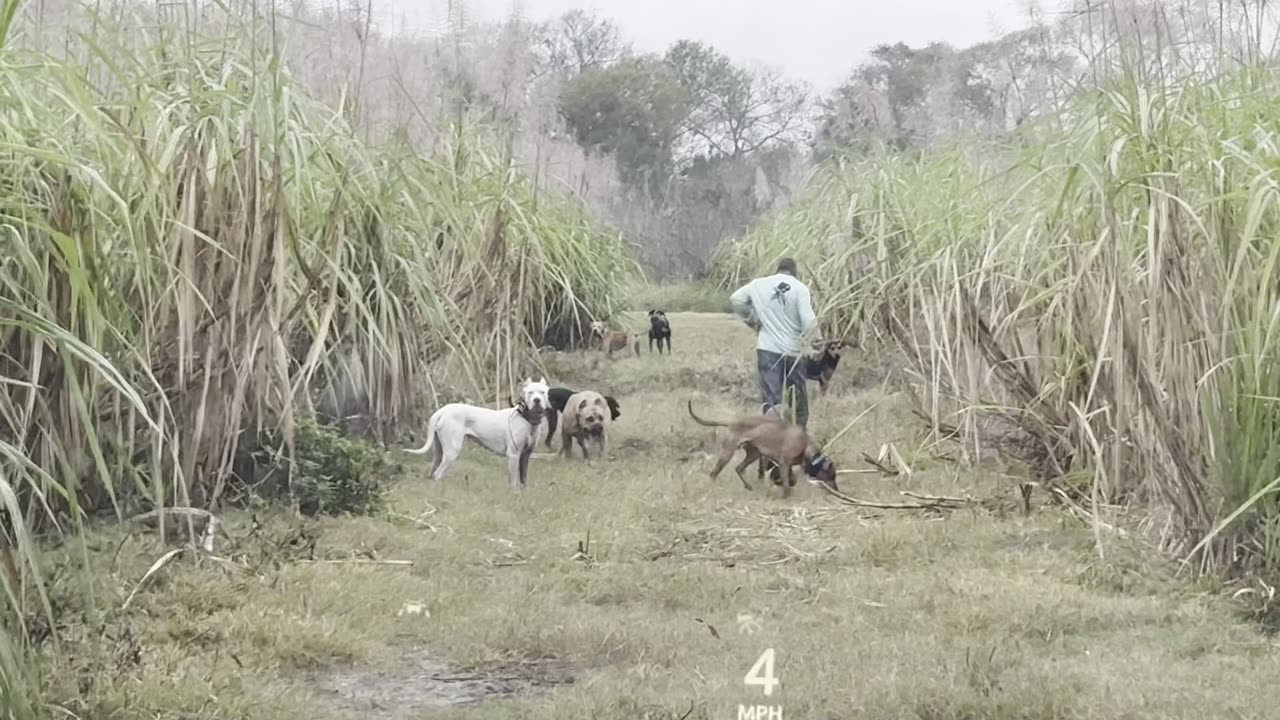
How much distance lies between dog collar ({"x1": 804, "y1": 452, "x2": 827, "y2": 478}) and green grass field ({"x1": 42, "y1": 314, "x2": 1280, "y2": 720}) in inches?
6.4

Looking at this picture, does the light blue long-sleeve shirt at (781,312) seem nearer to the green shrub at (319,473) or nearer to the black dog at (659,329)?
the black dog at (659,329)

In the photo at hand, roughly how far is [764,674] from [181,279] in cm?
147

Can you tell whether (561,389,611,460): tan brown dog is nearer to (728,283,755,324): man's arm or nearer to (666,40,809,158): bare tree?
(728,283,755,324): man's arm

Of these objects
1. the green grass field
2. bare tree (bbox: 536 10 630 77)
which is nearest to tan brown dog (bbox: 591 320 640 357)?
bare tree (bbox: 536 10 630 77)

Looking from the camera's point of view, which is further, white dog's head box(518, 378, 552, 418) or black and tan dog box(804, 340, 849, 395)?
black and tan dog box(804, 340, 849, 395)

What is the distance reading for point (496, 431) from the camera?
4.20 m

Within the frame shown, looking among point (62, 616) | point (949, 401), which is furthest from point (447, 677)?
point (949, 401)

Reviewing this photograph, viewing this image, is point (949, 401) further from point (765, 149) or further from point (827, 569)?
point (765, 149)

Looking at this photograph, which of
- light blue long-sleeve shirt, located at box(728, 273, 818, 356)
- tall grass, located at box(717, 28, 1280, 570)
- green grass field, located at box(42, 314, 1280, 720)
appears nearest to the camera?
green grass field, located at box(42, 314, 1280, 720)

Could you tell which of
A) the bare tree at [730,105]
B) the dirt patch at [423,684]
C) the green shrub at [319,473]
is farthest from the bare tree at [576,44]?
the dirt patch at [423,684]

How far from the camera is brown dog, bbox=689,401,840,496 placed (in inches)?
163

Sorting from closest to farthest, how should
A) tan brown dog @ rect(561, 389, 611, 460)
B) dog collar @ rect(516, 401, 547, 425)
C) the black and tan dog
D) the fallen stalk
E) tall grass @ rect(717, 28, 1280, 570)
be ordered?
tall grass @ rect(717, 28, 1280, 570), the fallen stalk, dog collar @ rect(516, 401, 547, 425), tan brown dog @ rect(561, 389, 611, 460), the black and tan dog

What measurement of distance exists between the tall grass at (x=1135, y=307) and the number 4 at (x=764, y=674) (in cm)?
82

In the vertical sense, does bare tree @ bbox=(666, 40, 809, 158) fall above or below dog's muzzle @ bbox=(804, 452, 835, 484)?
above
